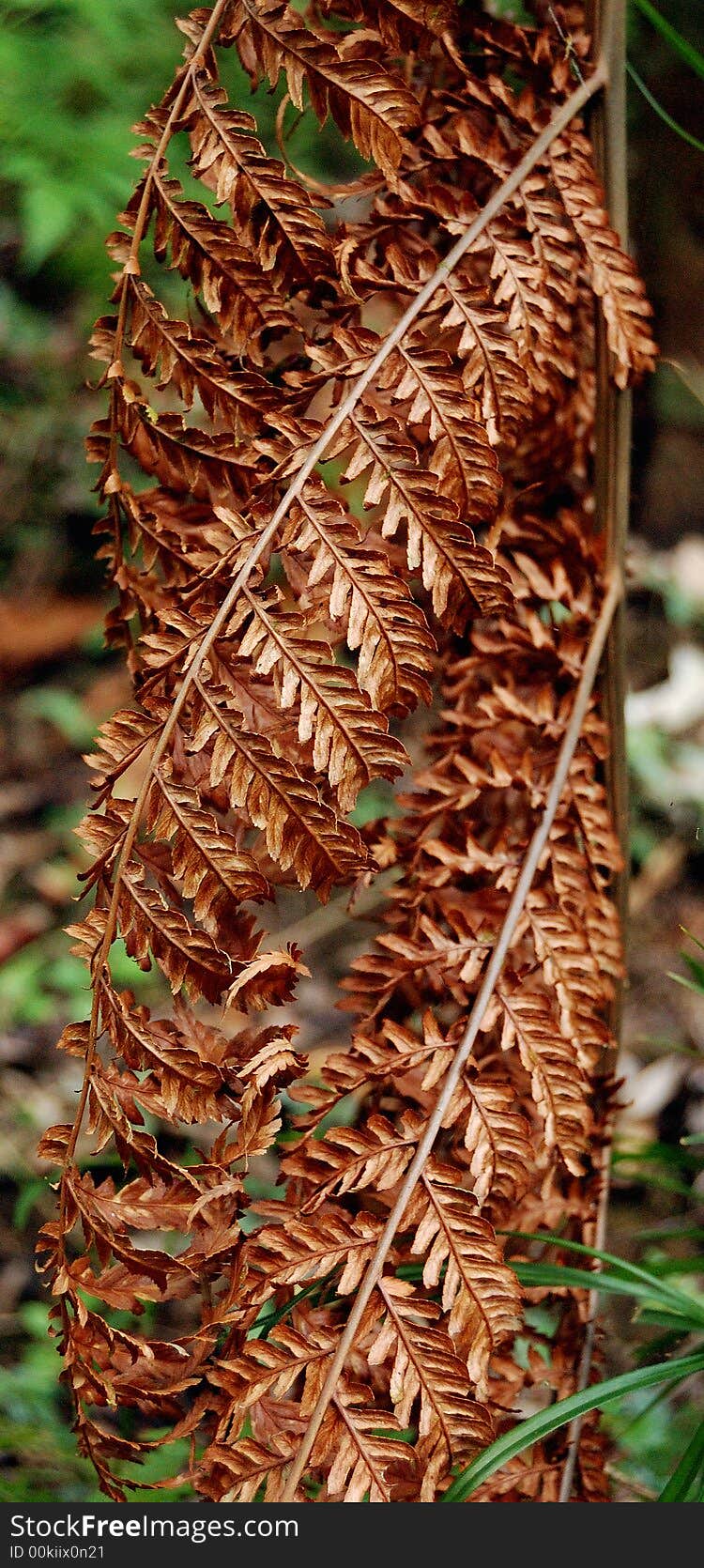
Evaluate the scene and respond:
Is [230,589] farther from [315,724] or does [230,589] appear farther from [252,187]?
[252,187]

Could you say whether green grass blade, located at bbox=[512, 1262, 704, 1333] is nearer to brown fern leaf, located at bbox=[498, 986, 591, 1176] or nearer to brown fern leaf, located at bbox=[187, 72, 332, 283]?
brown fern leaf, located at bbox=[498, 986, 591, 1176]

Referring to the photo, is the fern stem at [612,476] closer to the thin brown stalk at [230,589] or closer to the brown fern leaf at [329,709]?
the thin brown stalk at [230,589]

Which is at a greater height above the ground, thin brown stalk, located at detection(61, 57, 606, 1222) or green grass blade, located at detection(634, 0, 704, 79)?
green grass blade, located at detection(634, 0, 704, 79)

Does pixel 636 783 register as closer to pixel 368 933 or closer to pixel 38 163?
pixel 368 933

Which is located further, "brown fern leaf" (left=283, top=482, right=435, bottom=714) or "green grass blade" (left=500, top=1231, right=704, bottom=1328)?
"green grass blade" (left=500, top=1231, right=704, bottom=1328)

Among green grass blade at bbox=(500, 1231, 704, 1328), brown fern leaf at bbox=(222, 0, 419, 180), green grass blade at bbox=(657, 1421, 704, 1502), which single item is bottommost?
green grass blade at bbox=(657, 1421, 704, 1502)

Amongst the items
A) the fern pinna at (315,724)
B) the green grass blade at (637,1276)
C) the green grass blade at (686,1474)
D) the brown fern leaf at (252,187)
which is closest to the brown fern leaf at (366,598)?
the fern pinna at (315,724)

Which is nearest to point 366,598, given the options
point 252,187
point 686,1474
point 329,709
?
point 329,709


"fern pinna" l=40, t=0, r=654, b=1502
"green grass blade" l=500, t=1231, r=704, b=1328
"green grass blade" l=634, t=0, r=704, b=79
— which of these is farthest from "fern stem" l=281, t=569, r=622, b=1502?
"green grass blade" l=634, t=0, r=704, b=79
